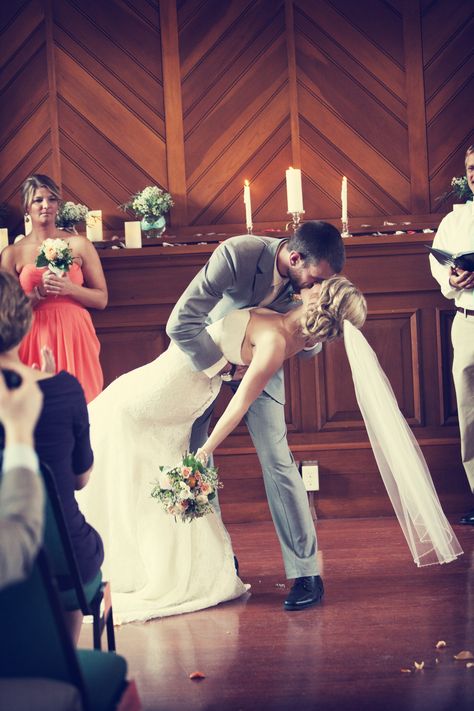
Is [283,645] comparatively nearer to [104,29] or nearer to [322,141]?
[322,141]

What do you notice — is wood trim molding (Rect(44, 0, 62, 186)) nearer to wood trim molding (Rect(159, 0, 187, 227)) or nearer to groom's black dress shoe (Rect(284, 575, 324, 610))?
wood trim molding (Rect(159, 0, 187, 227))

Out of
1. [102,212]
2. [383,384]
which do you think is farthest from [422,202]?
[383,384]

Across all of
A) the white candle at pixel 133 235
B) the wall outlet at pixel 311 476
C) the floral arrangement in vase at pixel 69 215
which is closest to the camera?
the wall outlet at pixel 311 476

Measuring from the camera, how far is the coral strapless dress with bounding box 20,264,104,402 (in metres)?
4.57

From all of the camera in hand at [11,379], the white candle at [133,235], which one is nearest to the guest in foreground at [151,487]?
the white candle at [133,235]

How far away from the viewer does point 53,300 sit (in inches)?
183

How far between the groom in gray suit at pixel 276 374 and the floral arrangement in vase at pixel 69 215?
2014mm

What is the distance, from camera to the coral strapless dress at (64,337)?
15.0 ft

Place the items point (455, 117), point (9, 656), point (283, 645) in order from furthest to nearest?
point (455, 117) < point (283, 645) < point (9, 656)

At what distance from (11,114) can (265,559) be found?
10.5ft

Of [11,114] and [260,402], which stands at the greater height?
[11,114]

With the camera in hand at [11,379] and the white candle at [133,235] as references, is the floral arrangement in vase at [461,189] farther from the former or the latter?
the camera in hand at [11,379]

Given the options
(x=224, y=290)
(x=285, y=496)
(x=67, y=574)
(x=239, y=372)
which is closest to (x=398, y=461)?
(x=285, y=496)

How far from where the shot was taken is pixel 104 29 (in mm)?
5879
